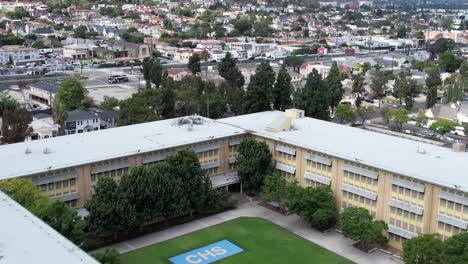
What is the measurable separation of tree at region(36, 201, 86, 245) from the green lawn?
7.85ft

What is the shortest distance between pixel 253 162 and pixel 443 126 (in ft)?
65.4

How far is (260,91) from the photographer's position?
39.2 meters

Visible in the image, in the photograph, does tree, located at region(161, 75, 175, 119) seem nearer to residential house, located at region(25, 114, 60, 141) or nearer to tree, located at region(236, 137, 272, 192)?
residential house, located at region(25, 114, 60, 141)

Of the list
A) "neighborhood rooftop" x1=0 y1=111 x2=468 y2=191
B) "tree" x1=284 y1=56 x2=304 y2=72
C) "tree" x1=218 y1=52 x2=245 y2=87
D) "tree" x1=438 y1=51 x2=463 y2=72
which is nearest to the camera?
"neighborhood rooftop" x1=0 y1=111 x2=468 y2=191

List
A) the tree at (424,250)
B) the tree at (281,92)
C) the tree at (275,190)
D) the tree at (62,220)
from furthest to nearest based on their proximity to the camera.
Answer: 1. the tree at (281,92)
2. the tree at (275,190)
3. the tree at (62,220)
4. the tree at (424,250)

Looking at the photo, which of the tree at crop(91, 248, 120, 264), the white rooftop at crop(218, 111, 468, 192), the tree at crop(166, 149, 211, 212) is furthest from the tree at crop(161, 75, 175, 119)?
the tree at crop(91, 248, 120, 264)

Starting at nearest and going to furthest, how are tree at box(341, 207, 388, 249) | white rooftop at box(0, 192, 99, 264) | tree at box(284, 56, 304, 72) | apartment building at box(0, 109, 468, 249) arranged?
white rooftop at box(0, 192, 99, 264) → apartment building at box(0, 109, 468, 249) → tree at box(341, 207, 388, 249) → tree at box(284, 56, 304, 72)

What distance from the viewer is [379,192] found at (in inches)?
918

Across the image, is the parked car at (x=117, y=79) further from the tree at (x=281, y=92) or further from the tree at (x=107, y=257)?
the tree at (x=107, y=257)

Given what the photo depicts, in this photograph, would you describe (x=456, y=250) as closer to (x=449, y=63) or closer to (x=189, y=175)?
(x=189, y=175)

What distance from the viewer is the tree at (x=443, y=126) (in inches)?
1594

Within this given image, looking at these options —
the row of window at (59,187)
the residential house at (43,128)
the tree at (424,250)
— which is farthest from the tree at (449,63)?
the row of window at (59,187)

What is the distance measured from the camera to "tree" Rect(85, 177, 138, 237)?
71.5 ft

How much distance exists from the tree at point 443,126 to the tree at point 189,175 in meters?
22.7
